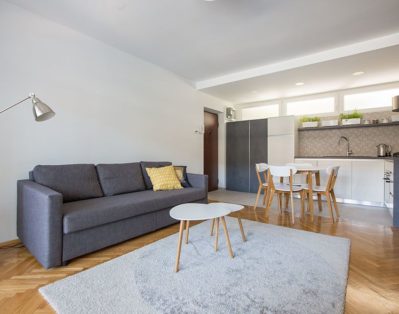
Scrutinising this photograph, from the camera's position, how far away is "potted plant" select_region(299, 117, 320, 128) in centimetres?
477

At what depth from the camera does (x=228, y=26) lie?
2.67m

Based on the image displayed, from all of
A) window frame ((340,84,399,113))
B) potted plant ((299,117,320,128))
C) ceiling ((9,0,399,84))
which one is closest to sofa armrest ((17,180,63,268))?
ceiling ((9,0,399,84))

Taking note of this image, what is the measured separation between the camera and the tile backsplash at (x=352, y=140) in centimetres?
425

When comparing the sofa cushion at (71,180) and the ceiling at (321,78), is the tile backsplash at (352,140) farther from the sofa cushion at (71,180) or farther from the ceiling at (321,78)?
the sofa cushion at (71,180)

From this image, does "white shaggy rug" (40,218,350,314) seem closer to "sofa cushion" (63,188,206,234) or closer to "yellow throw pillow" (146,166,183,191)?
"sofa cushion" (63,188,206,234)

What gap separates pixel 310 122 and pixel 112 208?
4.44m

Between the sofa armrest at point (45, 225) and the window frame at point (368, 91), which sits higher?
the window frame at point (368, 91)

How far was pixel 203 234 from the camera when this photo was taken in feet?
8.10

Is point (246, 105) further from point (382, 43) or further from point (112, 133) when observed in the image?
point (112, 133)

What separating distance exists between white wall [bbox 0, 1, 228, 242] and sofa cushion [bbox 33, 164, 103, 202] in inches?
10.3

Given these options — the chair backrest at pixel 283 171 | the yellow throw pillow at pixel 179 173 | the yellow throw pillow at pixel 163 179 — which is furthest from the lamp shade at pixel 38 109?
the chair backrest at pixel 283 171

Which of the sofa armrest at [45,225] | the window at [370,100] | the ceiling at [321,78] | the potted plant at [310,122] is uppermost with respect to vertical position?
the ceiling at [321,78]

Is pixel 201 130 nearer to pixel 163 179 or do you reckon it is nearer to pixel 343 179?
pixel 163 179

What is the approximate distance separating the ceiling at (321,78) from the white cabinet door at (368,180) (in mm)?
1548
